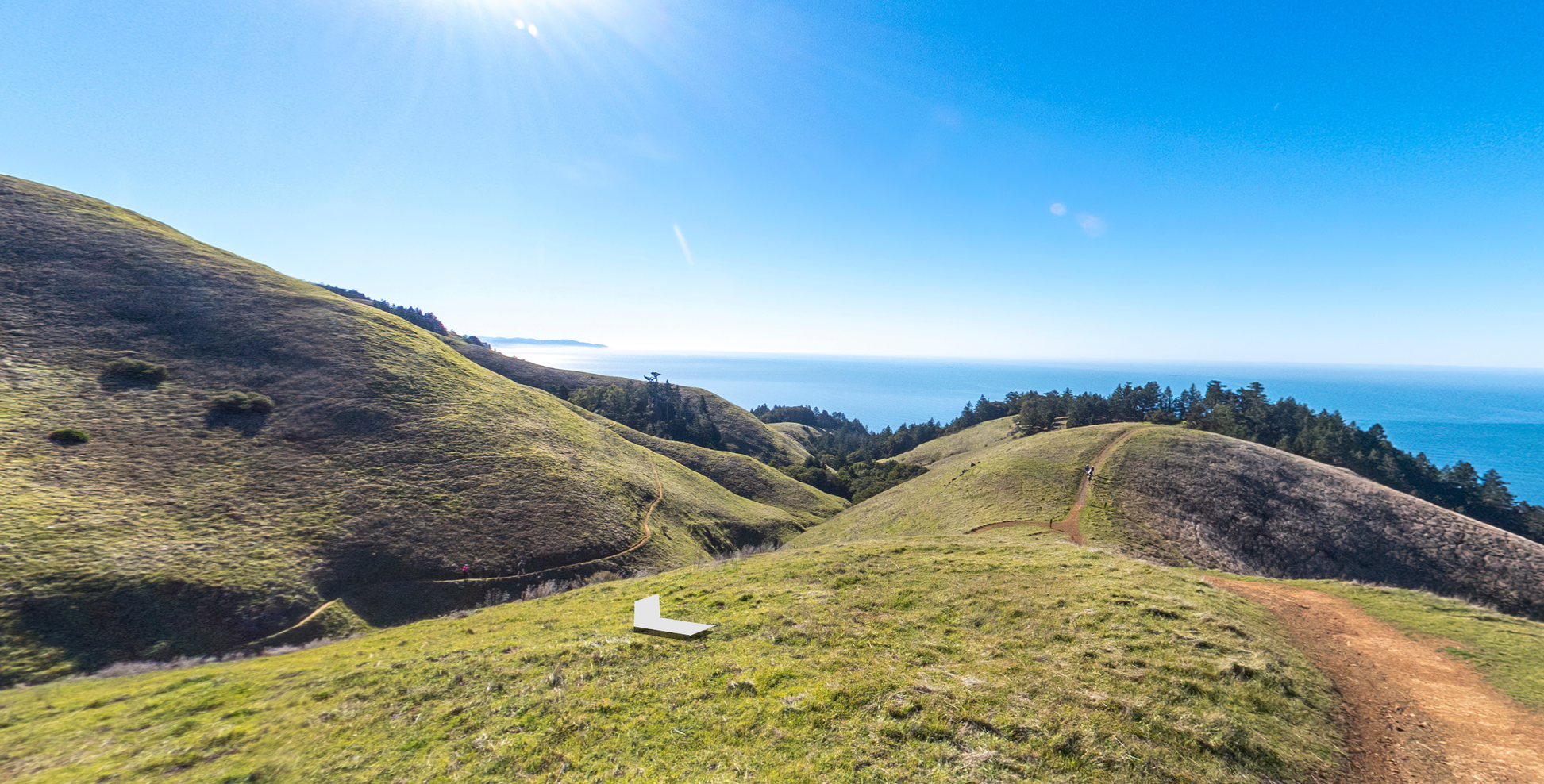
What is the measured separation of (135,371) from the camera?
118 feet

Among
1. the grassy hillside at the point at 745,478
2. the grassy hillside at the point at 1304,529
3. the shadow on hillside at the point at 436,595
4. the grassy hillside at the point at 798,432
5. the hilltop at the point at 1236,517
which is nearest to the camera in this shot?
the shadow on hillside at the point at 436,595

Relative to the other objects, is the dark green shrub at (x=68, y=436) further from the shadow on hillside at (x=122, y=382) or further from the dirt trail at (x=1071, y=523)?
the dirt trail at (x=1071, y=523)

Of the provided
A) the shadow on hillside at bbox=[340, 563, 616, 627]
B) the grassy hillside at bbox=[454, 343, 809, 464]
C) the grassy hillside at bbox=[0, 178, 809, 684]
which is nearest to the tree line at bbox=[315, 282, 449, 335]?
the grassy hillside at bbox=[454, 343, 809, 464]

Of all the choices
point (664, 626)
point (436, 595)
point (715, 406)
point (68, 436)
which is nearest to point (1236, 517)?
point (664, 626)

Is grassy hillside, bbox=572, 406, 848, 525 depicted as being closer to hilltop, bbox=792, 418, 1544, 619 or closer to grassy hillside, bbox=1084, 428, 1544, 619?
hilltop, bbox=792, 418, 1544, 619

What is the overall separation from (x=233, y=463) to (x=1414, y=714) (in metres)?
58.0

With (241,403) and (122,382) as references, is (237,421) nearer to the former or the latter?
(241,403)

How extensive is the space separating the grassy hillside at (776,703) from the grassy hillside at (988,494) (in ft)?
67.8

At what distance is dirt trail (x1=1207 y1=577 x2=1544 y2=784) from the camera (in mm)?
9578

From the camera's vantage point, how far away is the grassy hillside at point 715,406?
379 feet

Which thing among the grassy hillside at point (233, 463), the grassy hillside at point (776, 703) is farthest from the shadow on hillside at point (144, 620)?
the grassy hillside at point (776, 703)

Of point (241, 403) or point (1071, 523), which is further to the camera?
point (241, 403)

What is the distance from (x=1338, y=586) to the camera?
20859 mm

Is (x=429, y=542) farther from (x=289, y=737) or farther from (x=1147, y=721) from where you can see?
(x=1147, y=721)
